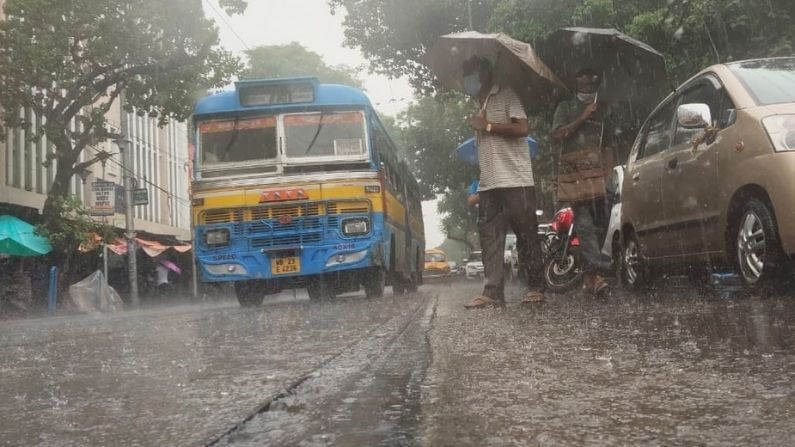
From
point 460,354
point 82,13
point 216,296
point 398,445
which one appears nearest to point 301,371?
point 460,354

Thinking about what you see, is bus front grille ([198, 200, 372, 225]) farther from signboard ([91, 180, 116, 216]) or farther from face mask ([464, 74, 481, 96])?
signboard ([91, 180, 116, 216])

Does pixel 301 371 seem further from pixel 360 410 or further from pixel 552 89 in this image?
pixel 552 89

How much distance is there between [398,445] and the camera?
6.18 ft

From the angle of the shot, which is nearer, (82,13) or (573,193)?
(573,193)

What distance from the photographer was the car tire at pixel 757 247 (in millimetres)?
5203

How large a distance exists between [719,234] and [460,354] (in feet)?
10.5

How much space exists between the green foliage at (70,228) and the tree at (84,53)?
17 centimetres

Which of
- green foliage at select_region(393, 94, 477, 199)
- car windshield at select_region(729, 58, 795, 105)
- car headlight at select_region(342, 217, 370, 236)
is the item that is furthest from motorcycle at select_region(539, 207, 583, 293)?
green foliage at select_region(393, 94, 477, 199)

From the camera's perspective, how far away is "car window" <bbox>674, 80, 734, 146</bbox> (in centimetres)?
586

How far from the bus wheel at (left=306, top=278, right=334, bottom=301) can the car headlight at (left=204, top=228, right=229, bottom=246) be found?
148 cm

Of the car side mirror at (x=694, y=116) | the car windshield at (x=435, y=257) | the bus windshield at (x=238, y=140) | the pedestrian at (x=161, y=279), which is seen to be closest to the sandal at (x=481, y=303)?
the car side mirror at (x=694, y=116)

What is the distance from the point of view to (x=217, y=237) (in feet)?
35.1

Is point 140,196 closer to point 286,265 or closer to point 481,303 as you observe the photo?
point 286,265

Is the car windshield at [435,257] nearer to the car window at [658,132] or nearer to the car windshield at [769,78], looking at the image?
the car window at [658,132]
